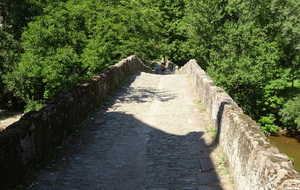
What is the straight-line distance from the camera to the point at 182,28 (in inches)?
1364

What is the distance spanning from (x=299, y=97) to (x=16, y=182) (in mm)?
23857

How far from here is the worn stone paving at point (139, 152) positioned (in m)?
5.27

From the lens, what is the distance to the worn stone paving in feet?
17.3

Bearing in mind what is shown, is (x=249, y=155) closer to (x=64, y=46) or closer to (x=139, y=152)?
(x=139, y=152)

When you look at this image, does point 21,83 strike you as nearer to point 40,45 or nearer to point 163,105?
point 40,45

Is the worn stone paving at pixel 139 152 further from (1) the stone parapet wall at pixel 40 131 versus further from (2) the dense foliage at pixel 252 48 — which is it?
(2) the dense foliage at pixel 252 48

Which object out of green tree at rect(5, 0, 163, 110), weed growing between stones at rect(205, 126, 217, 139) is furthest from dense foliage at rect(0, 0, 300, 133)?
weed growing between stones at rect(205, 126, 217, 139)

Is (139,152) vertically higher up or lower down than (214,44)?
lower down

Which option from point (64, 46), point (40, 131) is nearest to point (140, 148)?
point (40, 131)

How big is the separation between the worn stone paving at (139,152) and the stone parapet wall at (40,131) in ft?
1.11

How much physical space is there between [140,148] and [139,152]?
243 millimetres

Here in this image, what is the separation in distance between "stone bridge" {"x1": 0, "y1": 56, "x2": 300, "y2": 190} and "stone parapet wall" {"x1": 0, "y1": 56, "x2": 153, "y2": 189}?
15 millimetres

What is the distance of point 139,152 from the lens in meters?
6.64

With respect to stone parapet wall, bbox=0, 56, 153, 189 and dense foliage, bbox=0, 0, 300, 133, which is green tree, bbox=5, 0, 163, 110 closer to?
dense foliage, bbox=0, 0, 300, 133
